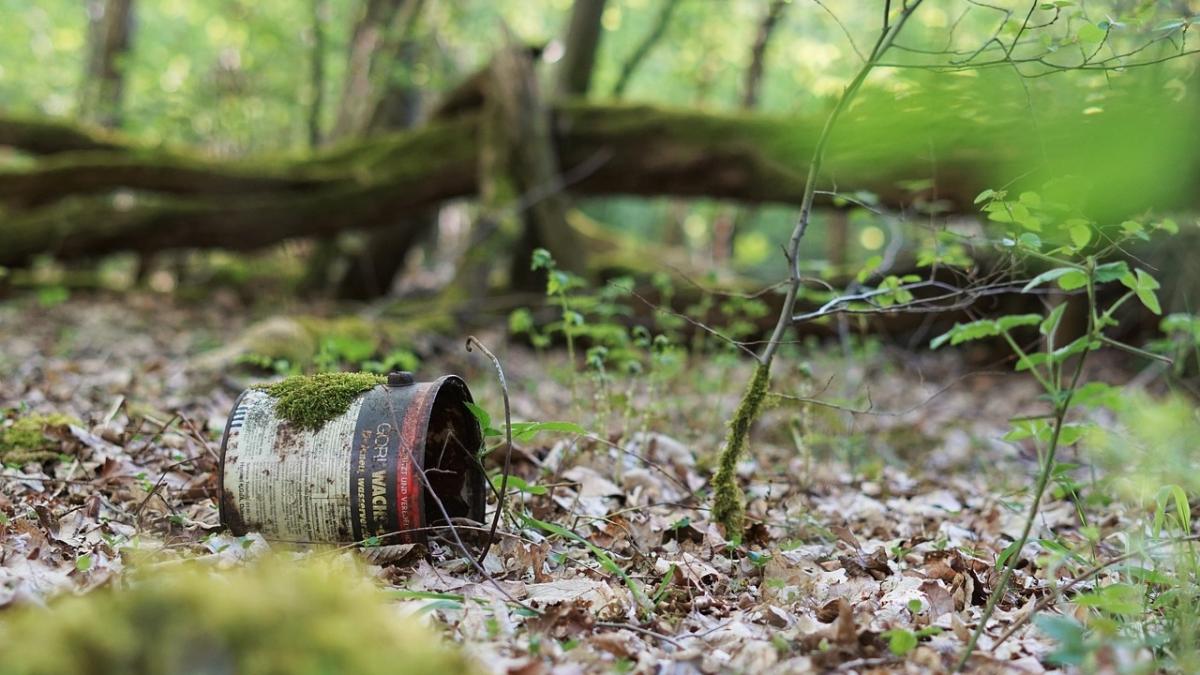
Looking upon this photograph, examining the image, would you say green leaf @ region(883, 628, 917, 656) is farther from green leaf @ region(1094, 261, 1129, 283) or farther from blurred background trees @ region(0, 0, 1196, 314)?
blurred background trees @ region(0, 0, 1196, 314)

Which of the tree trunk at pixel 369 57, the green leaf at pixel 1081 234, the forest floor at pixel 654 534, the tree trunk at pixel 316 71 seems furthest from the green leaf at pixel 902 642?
the tree trunk at pixel 316 71

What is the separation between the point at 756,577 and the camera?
2863 mm

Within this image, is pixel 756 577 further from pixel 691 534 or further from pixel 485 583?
pixel 485 583

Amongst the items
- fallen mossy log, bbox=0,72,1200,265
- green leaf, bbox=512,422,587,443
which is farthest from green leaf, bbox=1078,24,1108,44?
fallen mossy log, bbox=0,72,1200,265

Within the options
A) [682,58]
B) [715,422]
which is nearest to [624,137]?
[715,422]

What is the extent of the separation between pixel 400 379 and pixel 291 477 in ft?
1.41

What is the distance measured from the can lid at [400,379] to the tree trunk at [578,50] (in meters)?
6.82

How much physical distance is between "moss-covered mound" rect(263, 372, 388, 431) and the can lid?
6 centimetres

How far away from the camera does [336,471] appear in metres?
2.72

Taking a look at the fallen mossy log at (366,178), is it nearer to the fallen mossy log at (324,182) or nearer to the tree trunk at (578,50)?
the fallen mossy log at (324,182)

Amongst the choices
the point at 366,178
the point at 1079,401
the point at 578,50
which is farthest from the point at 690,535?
the point at 578,50

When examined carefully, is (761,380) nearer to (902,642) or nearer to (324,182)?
(902,642)

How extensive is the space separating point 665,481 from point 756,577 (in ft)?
3.47

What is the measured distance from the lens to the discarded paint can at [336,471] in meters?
2.69
